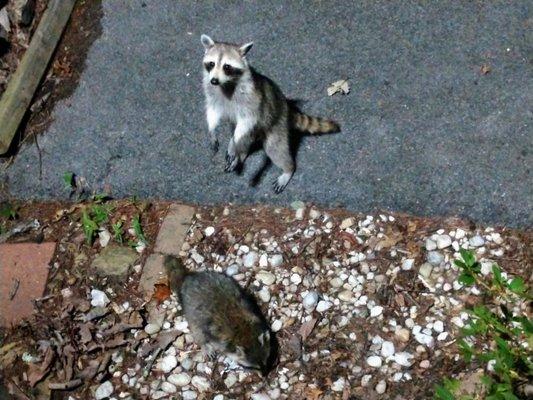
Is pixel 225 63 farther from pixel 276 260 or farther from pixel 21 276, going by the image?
pixel 21 276

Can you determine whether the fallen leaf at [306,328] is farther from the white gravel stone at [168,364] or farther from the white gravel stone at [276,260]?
the white gravel stone at [168,364]

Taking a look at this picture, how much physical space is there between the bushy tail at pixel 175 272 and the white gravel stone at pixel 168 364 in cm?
41

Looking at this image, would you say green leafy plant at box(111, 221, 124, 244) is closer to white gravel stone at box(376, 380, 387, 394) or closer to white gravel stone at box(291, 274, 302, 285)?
white gravel stone at box(291, 274, 302, 285)

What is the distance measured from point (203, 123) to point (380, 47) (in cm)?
145

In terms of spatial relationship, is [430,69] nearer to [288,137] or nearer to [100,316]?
[288,137]

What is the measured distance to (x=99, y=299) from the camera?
14.5ft

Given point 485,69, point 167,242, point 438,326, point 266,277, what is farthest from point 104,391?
point 485,69

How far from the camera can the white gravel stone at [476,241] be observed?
4188 mm

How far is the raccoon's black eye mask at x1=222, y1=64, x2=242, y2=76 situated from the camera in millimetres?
4336

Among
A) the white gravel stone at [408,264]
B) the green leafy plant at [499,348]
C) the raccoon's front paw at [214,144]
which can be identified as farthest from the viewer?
the raccoon's front paw at [214,144]

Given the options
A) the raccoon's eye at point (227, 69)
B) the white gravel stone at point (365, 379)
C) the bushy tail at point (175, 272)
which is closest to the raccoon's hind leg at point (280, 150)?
the raccoon's eye at point (227, 69)

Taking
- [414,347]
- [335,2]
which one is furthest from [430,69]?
[414,347]

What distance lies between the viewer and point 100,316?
4352mm

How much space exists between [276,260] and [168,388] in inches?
39.6
